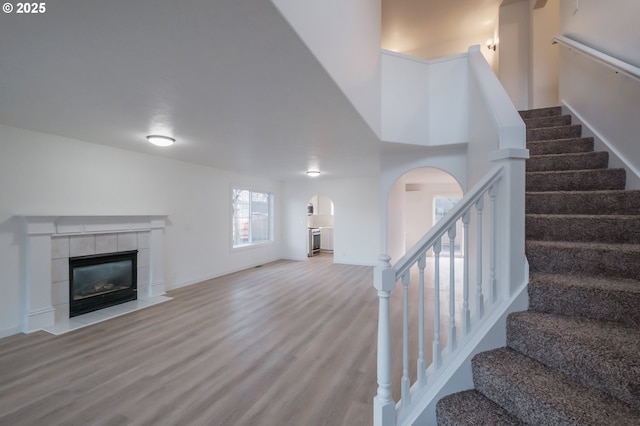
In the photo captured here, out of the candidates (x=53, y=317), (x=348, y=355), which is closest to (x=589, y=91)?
(x=348, y=355)

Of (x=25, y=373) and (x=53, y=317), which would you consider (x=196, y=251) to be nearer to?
(x=53, y=317)

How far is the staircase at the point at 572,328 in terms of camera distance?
3.51ft

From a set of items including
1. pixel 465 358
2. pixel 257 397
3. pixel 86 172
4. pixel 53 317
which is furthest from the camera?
pixel 86 172

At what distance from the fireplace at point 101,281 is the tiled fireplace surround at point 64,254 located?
72 millimetres

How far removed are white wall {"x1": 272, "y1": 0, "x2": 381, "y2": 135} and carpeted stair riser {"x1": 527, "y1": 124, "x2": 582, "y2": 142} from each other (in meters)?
1.66

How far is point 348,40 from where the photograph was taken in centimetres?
234

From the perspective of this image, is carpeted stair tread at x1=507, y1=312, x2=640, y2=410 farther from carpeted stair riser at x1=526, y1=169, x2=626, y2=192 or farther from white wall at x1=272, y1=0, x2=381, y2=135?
white wall at x1=272, y1=0, x2=381, y2=135

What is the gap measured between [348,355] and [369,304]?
Answer: 1.54m

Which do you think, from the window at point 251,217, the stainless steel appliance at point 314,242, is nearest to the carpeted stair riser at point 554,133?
the window at point 251,217

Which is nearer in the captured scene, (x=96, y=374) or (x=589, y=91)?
(x=96, y=374)

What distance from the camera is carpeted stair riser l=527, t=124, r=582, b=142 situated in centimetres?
284

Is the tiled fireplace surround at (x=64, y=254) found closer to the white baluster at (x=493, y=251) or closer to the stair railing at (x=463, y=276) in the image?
the stair railing at (x=463, y=276)

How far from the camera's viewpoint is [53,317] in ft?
11.1

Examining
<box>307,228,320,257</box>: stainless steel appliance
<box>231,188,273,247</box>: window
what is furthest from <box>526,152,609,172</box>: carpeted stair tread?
<box>307,228,320,257</box>: stainless steel appliance
